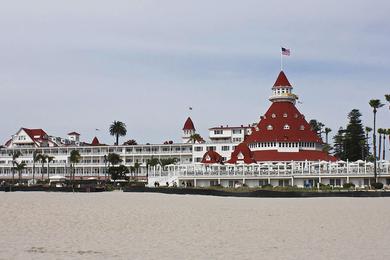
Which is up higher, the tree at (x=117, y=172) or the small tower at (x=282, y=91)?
the small tower at (x=282, y=91)

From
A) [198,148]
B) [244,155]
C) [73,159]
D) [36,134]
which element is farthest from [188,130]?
[244,155]

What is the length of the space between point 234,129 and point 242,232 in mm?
101241

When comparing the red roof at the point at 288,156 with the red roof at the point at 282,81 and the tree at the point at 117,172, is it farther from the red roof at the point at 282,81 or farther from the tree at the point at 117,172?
the tree at the point at 117,172

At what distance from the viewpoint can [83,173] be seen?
125000mm

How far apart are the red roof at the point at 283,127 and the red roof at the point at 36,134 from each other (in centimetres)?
6387

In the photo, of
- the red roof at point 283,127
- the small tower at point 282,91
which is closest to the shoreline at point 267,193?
the red roof at point 283,127

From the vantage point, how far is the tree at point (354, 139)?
10804 cm

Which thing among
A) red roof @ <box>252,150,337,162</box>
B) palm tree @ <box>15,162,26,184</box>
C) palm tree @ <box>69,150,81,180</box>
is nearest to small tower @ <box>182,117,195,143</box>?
palm tree @ <box>69,150,81,180</box>

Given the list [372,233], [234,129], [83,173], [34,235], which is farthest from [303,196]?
[83,173]

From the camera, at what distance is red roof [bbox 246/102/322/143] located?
81688 millimetres

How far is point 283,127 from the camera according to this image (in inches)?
3273

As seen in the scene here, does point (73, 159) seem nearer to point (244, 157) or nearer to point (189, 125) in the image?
point (189, 125)

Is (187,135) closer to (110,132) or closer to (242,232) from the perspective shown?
(110,132)

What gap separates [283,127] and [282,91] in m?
7.39
